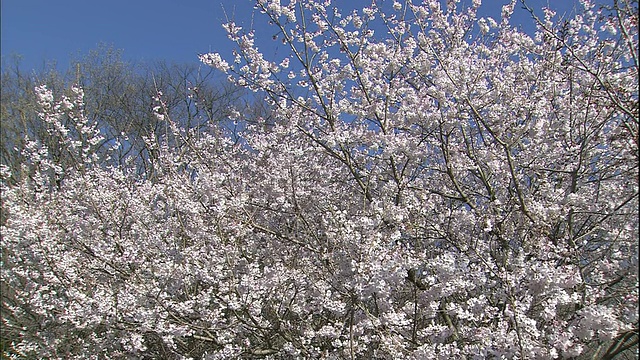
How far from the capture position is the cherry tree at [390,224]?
3.84 meters

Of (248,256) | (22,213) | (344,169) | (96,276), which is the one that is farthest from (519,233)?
(22,213)

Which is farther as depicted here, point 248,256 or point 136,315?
point 248,256

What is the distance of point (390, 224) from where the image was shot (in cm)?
458

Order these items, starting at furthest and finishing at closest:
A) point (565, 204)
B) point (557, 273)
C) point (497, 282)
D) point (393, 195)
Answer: point (393, 195) → point (565, 204) → point (497, 282) → point (557, 273)

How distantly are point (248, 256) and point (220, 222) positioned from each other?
0.55 meters

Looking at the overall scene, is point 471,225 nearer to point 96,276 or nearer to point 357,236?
point 357,236

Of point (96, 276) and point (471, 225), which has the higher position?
point (471, 225)

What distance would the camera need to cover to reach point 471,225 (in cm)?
504

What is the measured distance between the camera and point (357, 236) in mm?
4098

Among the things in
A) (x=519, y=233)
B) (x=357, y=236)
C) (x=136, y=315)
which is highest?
(x=519, y=233)

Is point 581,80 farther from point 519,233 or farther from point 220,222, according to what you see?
point 220,222

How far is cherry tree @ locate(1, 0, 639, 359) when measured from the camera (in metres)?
3.84

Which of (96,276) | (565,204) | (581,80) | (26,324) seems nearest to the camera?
(565,204)

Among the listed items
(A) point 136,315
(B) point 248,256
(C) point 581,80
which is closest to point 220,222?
(B) point 248,256
